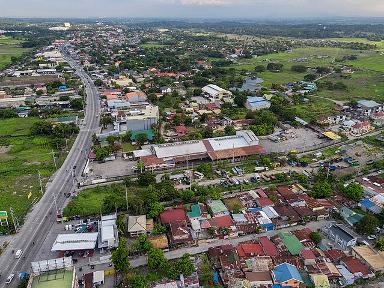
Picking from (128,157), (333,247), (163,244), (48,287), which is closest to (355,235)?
(333,247)

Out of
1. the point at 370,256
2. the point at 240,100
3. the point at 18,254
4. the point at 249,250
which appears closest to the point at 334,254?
the point at 370,256

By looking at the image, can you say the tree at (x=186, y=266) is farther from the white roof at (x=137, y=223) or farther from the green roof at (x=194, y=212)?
the green roof at (x=194, y=212)

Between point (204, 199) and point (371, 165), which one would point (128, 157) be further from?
point (371, 165)

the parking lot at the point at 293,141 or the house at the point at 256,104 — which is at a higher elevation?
the house at the point at 256,104

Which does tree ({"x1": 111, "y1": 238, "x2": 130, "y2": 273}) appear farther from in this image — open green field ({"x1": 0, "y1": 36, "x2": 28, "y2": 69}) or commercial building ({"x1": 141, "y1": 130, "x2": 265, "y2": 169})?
open green field ({"x1": 0, "y1": 36, "x2": 28, "y2": 69})

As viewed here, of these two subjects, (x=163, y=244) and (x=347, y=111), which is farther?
(x=347, y=111)

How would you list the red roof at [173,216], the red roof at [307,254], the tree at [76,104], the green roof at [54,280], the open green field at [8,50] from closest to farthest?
the green roof at [54,280], the red roof at [307,254], the red roof at [173,216], the tree at [76,104], the open green field at [8,50]

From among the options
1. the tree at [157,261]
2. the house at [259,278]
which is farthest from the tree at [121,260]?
the house at [259,278]

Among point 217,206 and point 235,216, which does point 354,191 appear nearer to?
point 235,216

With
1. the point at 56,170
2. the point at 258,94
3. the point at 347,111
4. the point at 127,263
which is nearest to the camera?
the point at 127,263
